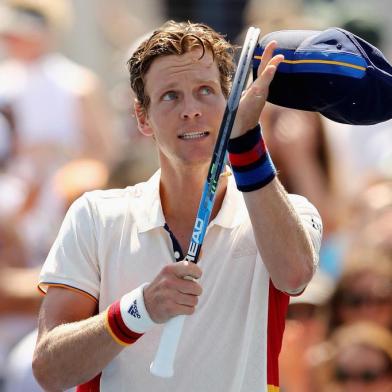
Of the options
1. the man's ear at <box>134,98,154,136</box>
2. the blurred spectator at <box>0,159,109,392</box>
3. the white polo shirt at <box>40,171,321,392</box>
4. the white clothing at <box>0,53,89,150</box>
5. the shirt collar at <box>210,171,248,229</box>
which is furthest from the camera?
the white clothing at <box>0,53,89,150</box>

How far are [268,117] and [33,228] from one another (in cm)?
161

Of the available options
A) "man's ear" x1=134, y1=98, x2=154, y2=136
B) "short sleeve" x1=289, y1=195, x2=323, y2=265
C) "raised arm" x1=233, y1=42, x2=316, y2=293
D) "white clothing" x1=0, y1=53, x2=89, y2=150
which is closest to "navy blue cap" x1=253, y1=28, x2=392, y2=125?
"raised arm" x1=233, y1=42, x2=316, y2=293

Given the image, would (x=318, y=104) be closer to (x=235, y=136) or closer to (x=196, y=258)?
(x=235, y=136)

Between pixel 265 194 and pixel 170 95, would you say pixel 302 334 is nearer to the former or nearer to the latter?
pixel 170 95

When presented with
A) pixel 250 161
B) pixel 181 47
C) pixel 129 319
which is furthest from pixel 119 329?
pixel 181 47

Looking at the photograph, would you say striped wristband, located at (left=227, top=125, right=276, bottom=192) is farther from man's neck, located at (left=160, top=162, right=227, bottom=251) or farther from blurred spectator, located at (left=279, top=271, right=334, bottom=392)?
blurred spectator, located at (left=279, top=271, right=334, bottom=392)

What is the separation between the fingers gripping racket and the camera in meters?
4.00

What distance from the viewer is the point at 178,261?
437cm

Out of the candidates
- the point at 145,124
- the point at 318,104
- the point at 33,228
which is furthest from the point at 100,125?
the point at 318,104

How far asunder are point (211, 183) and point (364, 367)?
2205mm

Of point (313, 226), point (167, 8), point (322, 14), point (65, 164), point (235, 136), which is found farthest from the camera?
point (167, 8)

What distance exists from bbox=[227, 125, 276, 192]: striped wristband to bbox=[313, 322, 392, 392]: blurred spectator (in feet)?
7.03

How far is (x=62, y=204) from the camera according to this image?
807 cm

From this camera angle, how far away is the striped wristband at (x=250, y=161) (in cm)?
405
